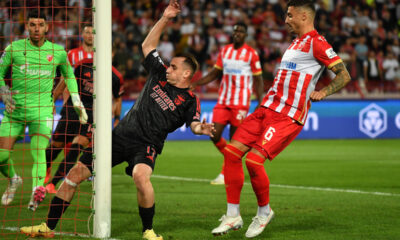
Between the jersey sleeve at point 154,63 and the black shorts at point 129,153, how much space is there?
2.43 ft

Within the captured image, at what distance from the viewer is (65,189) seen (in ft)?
19.4

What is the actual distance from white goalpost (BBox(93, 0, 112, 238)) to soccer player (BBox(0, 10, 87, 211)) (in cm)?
163

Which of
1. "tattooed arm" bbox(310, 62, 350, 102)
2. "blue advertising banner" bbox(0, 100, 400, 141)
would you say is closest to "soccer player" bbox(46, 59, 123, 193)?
"tattooed arm" bbox(310, 62, 350, 102)

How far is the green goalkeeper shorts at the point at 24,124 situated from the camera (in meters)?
7.72

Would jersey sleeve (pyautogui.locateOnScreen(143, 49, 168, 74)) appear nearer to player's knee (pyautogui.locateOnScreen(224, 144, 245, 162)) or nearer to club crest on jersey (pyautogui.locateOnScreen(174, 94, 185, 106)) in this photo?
club crest on jersey (pyautogui.locateOnScreen(174, 94, 185, 106))

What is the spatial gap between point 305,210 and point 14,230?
3.36m

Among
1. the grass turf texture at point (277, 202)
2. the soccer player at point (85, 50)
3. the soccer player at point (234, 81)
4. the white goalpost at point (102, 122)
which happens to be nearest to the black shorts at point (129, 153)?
the white goalpost at point (102, 122)

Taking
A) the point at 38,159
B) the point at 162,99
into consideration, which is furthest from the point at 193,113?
the point at 38,159

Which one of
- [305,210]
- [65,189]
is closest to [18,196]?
[65,189]

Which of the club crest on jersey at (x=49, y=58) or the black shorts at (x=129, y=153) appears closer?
the black shorts at (x=129, y=153)

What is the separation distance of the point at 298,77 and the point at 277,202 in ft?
8.18

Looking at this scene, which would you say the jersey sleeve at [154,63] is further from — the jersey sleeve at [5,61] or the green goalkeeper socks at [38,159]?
the jersey sleeve at [5,61]

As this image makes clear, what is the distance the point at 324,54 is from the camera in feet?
20.0

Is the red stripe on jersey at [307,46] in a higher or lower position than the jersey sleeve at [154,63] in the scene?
higher
